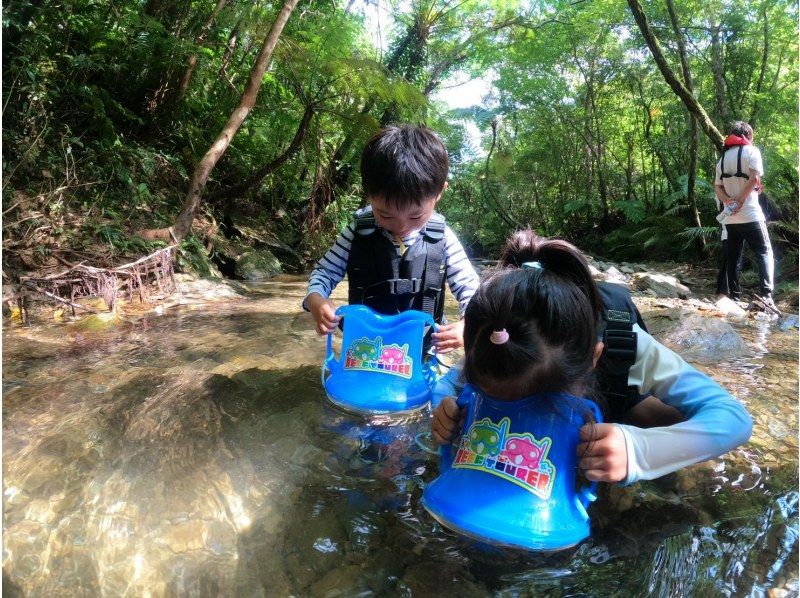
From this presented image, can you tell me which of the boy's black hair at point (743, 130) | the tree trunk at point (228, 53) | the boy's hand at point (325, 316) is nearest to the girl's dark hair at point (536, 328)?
the boy's hand at point (325, 316)

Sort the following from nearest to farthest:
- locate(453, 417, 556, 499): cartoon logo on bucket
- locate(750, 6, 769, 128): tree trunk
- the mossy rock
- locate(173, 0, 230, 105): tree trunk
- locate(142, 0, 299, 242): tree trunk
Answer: locate(453, 417, 556, 499): cartoon logo on bucket → the mossy rock → locate(142, 0, 299, 242): tree trunk → locate(173, 0, 230, 105): tree trunk → locate(750, 6, 769, 128): tree trunk

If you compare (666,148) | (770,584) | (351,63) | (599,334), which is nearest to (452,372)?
(599,334)

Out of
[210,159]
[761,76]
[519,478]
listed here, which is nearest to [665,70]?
[210,159]

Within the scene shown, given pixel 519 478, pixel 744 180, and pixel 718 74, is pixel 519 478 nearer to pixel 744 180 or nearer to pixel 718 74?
pixel 744 180

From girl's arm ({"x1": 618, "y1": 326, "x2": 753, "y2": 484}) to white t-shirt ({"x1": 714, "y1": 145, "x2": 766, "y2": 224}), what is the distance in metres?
3.85

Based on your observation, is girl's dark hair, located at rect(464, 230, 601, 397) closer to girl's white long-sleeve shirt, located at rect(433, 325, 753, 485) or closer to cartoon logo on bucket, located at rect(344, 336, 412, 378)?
girl's white long-sleeve shirt, located at rect(433, 325, 753, 485)

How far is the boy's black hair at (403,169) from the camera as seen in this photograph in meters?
1.86

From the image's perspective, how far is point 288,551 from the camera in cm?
113

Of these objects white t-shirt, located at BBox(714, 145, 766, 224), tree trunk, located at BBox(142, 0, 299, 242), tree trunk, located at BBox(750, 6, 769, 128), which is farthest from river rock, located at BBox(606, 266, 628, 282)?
tree trunk, located at BBox(142, 0, 299, 242)

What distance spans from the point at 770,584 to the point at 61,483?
5.22ft

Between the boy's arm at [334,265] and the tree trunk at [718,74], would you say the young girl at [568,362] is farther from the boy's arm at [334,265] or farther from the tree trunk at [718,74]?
the tree trunk at [718,74]

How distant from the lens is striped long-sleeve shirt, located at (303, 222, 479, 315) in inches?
89.4

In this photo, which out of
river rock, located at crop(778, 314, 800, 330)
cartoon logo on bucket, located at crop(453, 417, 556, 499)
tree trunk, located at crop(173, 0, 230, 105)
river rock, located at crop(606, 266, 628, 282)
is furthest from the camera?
river rock, located at crop(606, 266, 628, 282)

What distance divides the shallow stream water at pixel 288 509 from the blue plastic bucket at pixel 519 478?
60mm
